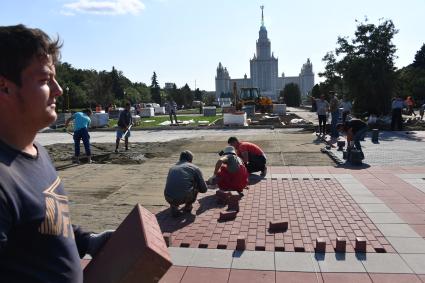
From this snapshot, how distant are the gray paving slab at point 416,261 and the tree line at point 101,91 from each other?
4424 centimetres

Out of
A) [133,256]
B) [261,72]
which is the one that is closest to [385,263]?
[133,256]

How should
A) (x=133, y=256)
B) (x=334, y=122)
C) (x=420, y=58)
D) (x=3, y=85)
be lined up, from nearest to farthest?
1. (x=3, y=85)
2. (x=133, y=256)
3. (x=334, y=122)
4. (x=420, y=58)

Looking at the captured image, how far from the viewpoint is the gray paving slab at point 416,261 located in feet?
14.3

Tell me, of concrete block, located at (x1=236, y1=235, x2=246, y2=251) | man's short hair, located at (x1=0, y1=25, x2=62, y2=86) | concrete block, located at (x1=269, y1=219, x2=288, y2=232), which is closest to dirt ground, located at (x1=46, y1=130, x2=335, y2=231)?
concrete block, located at (x1=236, y1=235, x2=246, y2=251)

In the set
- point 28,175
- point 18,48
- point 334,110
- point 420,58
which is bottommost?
point 334,110

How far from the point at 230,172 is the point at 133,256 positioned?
231 inches

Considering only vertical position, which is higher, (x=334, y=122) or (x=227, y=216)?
(x=334, y=122)

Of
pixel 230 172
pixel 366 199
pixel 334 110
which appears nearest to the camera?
pixel 366 199

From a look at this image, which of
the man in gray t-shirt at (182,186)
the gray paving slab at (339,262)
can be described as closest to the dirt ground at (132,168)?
the man in gray t-shirt at (182,186)

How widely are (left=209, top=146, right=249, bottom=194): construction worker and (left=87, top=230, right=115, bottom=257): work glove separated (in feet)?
17.8

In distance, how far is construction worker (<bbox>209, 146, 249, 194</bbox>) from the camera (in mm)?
7469

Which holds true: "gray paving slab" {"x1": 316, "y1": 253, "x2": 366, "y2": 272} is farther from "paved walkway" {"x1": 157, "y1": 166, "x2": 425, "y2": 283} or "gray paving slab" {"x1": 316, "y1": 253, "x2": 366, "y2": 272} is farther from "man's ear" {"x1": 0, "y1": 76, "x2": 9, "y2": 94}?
"man's ear" {"x1": 0, "y1": 76, "x2": 9, "y2": 94}

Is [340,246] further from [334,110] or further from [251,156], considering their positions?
[334,110]

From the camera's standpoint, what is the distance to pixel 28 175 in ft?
4.96
